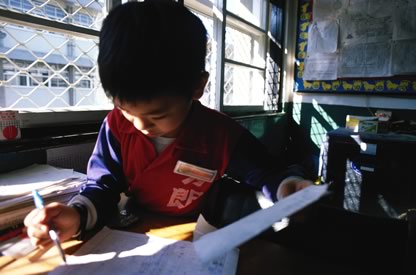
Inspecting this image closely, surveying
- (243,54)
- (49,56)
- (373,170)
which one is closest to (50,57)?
(49,56)

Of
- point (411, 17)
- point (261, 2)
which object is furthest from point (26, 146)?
point (411, 17)

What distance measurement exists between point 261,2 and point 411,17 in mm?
1152

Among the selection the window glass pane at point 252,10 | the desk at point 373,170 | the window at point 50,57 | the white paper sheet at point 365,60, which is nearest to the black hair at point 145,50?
the window at point 50,57

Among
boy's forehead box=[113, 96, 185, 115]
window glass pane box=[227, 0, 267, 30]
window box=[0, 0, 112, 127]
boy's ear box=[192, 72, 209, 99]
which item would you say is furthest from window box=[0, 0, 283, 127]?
window glass pane box=[227, 0, 267, 30]

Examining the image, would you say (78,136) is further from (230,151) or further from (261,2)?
(261,2)

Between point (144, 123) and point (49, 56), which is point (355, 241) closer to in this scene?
point (144, 123)

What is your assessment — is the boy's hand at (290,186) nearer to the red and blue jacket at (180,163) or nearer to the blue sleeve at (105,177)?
the red and blue jacket at (180,163)

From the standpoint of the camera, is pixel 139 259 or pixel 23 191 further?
pixel 23 191

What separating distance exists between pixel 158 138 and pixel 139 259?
1.01ft

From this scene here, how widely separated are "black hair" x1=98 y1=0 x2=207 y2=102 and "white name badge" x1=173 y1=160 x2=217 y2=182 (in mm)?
231

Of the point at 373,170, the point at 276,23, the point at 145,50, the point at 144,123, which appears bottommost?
the point at 373,170

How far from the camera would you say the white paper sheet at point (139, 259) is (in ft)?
1.50

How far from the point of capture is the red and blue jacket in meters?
0.69

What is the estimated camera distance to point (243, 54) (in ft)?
8.23
